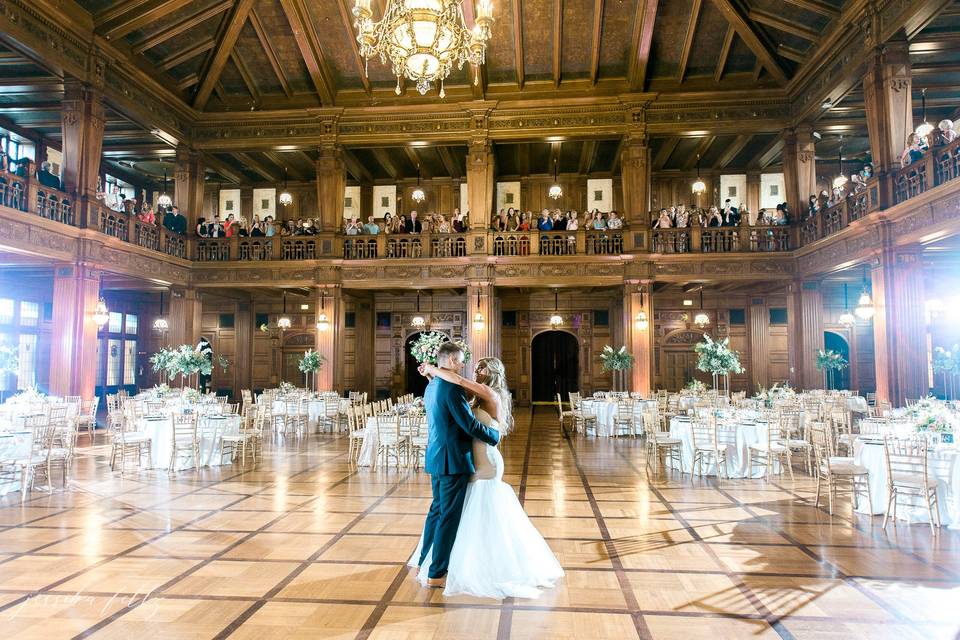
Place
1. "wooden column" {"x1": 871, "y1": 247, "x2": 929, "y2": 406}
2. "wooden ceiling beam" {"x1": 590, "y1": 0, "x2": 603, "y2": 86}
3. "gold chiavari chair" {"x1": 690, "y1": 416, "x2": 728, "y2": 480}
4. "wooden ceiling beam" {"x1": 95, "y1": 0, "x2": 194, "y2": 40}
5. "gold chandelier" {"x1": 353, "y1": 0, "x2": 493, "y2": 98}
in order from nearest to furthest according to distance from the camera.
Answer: "gold chandelier" {"x1": 353, "y1": 0, "x2": 493, "y2": 98} < "gold chiavari chair" {"x1": 690, "y1": 416, "x2": 728, "y2": 480} < "wooden column" {"x1": 871, "y1": 247, "x2": 929, "y2": 406} < "wooden ceiling beam" {"x1": 95, "y1": 0, "x2": 194, "y2": 40} < "wooden ceiling beam" {"x1": 590, "y1": 0, "x2": 603, "y2": 86}

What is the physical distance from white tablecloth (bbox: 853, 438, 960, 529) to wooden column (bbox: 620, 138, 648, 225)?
29.7 ft

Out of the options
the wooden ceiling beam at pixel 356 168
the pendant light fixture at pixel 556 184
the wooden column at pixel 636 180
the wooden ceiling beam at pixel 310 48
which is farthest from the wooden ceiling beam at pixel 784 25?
the wooden ceiling beam at pixel 356 168

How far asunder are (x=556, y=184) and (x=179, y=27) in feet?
35.3

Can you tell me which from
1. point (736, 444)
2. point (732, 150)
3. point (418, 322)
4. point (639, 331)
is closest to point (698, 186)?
point (732, 150)

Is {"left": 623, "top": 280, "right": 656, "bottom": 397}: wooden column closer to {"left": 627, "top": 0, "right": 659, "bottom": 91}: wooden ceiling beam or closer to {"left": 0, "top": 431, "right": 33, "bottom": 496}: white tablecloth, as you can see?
{"left": 627, "top": 0, "right": 659, "bottom": 91}: wooden ceiling beam

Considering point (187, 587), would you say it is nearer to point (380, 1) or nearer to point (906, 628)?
point (906, 628)

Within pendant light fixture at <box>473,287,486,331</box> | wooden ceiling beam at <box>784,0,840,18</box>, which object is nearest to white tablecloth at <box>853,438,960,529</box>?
wooden ceiling beam at <box>784,0,840,18</box>

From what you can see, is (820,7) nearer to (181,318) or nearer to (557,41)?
(557,41)

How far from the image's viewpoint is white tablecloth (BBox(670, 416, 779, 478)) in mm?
7809

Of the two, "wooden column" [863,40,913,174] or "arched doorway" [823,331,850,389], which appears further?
"arched doorway" [823,331,850,389]

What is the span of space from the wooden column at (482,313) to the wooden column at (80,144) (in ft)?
26.7

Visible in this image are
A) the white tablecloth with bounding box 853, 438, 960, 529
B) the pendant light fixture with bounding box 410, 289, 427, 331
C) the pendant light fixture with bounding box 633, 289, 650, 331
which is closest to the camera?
the white tablecloth with bounding box 853, 438, 960, 529

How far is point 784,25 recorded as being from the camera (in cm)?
1217

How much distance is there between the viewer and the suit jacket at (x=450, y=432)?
11.9 feet
